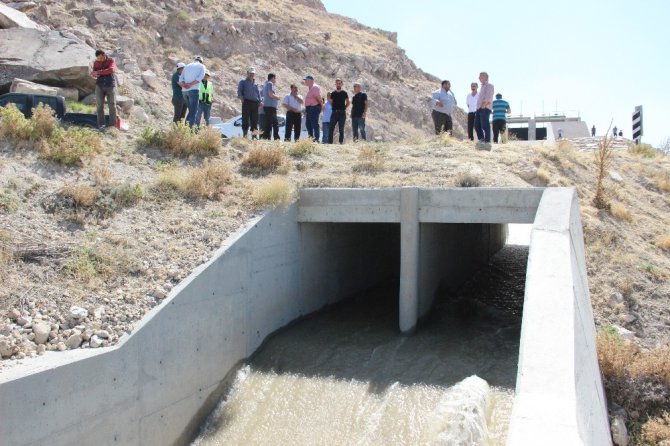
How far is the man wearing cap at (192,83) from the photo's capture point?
12.7 meters

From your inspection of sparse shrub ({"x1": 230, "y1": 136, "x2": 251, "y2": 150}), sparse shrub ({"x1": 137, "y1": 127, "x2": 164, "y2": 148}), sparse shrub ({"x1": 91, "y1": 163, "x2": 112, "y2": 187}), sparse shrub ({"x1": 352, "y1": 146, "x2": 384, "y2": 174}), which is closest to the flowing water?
sparse shrub ({"x1": 352, "y1": 146, "x2": 384, "y2": 174})

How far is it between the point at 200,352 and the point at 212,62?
20702 mm

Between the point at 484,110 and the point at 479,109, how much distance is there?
0.47ft

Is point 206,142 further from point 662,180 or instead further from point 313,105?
point 662,180

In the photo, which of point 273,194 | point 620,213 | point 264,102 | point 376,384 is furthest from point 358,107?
point 376,384

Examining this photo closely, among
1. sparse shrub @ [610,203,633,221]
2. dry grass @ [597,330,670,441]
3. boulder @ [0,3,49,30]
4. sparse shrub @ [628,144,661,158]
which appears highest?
boulder @ [0,3,49,30]

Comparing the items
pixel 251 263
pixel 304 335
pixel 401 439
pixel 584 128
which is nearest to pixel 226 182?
pixel 251 263

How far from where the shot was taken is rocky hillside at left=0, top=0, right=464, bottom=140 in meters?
21.1

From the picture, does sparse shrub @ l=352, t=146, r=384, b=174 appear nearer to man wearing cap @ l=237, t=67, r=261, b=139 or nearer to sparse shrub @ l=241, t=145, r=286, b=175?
sparse shrub @ l=241, t=145, r=286, b=175

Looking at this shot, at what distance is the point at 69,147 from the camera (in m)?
9.91

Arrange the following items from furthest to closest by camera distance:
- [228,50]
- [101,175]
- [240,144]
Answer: [228,50] < [240,144] < [101,175]

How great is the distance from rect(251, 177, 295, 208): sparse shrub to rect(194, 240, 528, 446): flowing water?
85.5 inches

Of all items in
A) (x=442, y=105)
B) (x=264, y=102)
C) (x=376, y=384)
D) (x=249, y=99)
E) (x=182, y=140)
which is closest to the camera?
(x=376, y=384)

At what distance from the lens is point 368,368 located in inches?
350
